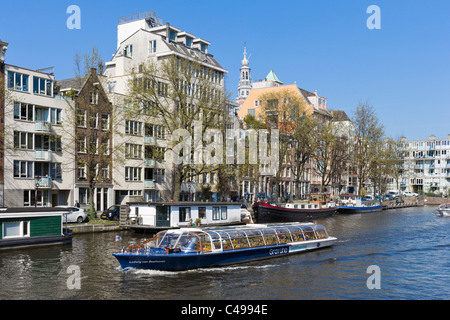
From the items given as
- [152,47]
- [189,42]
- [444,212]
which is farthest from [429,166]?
[152,47]

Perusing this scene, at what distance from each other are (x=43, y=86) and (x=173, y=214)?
933 inches

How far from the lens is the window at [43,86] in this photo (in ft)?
181

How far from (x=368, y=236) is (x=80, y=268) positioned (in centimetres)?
3090

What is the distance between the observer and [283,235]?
121 feet

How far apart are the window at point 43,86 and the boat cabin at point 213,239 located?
32.9 m

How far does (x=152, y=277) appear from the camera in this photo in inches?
1091

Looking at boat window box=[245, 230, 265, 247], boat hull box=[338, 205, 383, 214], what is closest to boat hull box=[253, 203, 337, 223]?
boat hull box=[338, 205, 383, 214]

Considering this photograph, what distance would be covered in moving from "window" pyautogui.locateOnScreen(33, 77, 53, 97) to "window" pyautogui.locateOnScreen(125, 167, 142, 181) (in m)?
15.2

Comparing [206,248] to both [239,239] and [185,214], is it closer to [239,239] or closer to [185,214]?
[239,239]

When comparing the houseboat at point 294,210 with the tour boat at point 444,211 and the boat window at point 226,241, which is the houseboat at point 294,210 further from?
the boat window at point 226,241

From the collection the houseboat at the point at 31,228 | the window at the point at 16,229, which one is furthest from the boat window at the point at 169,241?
the window at the point at 16,229
